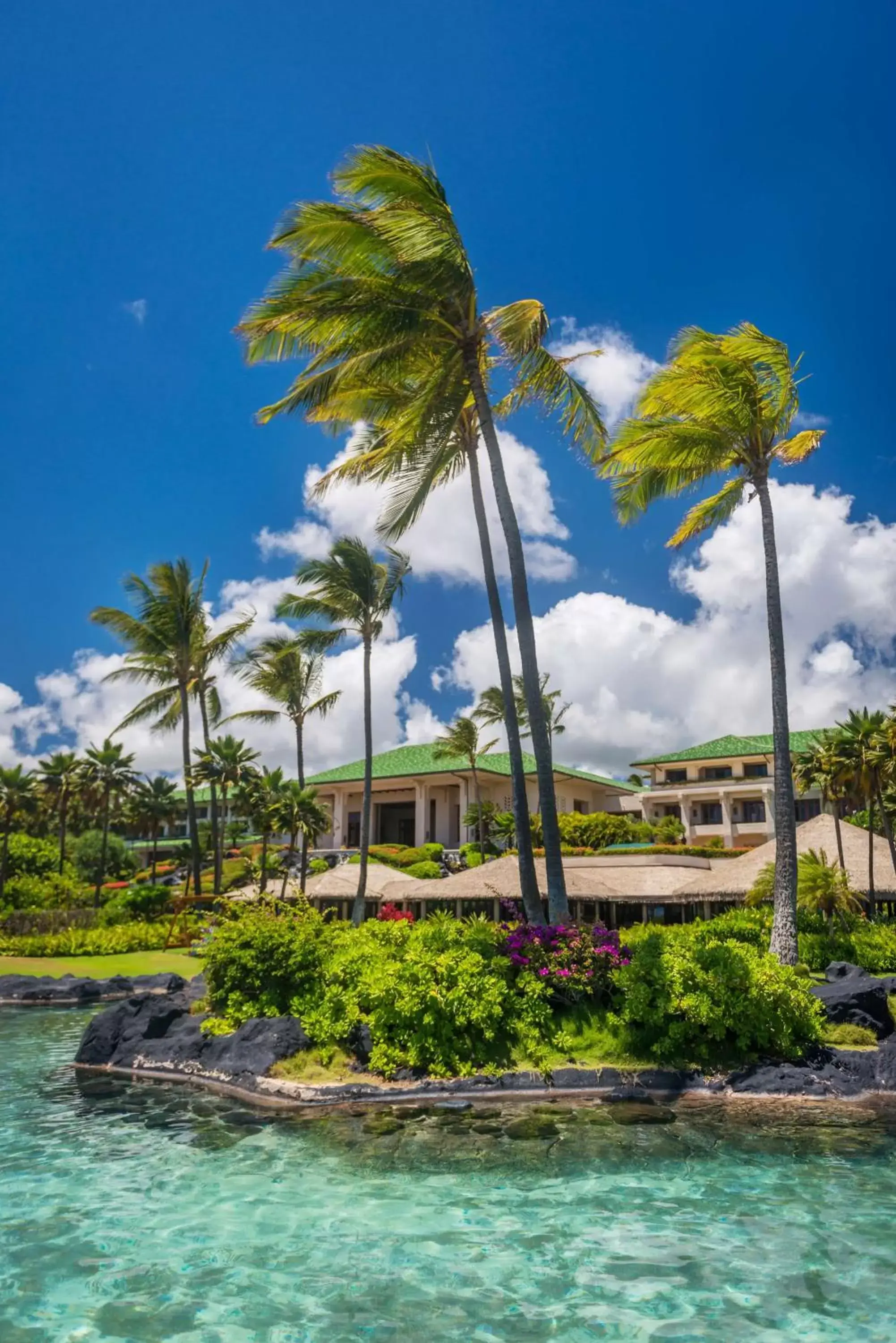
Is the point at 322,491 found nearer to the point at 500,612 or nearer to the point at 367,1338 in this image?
the point at 500,612

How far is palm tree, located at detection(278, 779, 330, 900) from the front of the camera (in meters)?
34.5

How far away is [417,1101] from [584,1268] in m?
5.02

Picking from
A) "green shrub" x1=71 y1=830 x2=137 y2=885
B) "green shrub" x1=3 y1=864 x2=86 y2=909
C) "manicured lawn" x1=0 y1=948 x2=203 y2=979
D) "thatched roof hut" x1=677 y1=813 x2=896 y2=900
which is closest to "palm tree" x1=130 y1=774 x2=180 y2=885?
"green shrub" x1=71 y1=830 x2=137 y2=885

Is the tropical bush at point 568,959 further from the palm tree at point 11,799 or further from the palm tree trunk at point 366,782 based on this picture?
the palm tree at point 11,799

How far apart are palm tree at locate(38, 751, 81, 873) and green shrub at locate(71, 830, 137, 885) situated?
47.5 inches

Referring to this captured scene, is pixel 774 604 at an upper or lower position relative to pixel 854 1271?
upper

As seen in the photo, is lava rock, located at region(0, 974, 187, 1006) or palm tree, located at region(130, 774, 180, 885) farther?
palm tree, located at region(130, 774, 180, 885)

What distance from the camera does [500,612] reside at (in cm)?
1625

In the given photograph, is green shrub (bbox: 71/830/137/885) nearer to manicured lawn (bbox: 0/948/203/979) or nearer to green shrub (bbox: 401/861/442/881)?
green shrub (bbox: 401/861/442/881)

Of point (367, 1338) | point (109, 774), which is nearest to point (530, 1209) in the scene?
point (367, 1338)

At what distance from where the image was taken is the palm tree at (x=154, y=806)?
54.4 m

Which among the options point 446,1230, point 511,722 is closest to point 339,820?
point 511,722

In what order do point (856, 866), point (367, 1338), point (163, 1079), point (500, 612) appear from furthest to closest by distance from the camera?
point (856, 866) < point (500, 612) < point (163, 1079) < point (367, 1338)

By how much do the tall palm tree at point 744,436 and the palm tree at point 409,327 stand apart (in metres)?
1.54
